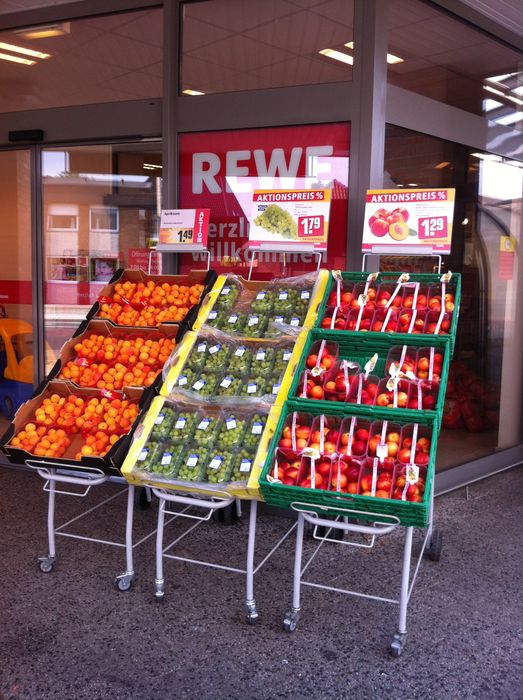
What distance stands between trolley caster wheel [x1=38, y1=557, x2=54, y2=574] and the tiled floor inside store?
3 centimetres

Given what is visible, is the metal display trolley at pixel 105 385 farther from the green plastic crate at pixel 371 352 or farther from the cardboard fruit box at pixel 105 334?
the green plastic crate at pixel 371 352

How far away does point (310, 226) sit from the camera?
4270 millimetres

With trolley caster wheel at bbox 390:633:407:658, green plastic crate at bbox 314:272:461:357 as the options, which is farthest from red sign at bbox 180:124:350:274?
trolley caster wheel at bbox 390:633:407:658

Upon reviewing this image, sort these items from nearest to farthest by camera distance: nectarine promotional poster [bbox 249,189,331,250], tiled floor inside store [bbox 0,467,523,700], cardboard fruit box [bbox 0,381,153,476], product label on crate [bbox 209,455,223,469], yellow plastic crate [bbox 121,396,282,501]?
tiled floor inside store [bbox 0,467,523,700]
yellow plastic crate [bbox 121,396,282,501]
product label on crate [bbox 209,455,223,469]
cardboard fruit box [bbox 0,381,153,476]
nectarine promotional poster [bbox 249,189,331,250]

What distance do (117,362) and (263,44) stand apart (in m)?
2.63

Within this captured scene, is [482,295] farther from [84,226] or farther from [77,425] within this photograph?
[77,425]

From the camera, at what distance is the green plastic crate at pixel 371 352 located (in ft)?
10.7

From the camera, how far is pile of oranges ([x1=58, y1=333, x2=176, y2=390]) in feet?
13.1

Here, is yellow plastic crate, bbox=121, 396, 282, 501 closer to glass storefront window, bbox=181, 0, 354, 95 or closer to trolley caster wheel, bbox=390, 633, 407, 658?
trolley caster wheel, bbox=390, 633, 407, 658

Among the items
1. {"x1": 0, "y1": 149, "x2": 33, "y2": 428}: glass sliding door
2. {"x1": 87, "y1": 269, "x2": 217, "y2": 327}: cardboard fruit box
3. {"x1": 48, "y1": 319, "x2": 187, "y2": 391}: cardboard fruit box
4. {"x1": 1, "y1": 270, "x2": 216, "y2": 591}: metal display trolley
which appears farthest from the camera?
{"x1": 0, "y1": 149, "x2": 33, "y2": 428}: glass sliding door

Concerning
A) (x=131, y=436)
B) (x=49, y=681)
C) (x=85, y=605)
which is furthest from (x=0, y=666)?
(x=131, y=436)

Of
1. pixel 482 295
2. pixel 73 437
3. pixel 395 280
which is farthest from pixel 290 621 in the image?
pixel 482 295

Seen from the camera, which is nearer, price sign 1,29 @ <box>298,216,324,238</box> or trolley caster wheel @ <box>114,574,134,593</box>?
trolley caster wheel @ <box>114,574,134,593</box>

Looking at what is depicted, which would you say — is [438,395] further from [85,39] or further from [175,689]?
[85,39]
